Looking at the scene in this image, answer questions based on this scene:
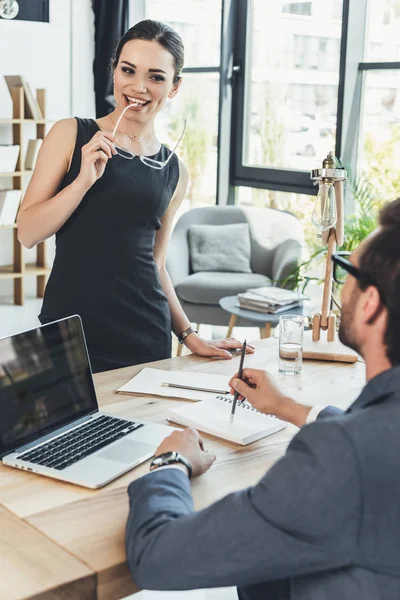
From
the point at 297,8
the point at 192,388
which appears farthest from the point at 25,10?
the point at 192,388

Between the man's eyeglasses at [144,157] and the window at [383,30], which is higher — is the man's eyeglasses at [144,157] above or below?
below

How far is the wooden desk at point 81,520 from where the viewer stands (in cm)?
120

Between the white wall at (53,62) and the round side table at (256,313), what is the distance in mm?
2361

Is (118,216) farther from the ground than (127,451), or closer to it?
farther from the ground

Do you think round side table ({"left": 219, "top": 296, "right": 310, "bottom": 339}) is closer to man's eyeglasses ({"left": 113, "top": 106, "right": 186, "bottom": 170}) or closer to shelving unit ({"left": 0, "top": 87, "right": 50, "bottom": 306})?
shelving unit ({"left": 0, "top": 87, "right": 50, "bottom": 306})

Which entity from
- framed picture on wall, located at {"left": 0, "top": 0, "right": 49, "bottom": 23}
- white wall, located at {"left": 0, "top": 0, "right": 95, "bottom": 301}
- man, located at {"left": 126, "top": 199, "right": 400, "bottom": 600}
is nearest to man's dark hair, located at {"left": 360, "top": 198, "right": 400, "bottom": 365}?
man, located at {"left": 126, "top": 199, "right": 400, "bottom": 600}

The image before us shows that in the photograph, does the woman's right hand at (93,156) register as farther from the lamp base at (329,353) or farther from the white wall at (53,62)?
the white wall at (53,62)

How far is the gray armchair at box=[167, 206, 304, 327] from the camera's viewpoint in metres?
5.13

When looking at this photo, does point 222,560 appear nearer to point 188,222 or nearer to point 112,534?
point 112,534

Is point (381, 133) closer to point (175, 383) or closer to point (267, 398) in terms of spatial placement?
point (175, 383)

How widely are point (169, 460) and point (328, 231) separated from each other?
4.17ft

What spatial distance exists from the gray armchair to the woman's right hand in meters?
2.90

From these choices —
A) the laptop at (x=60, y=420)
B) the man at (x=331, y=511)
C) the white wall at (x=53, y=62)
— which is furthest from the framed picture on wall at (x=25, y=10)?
the man at (x=331, y=511)

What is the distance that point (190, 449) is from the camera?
148 cm
